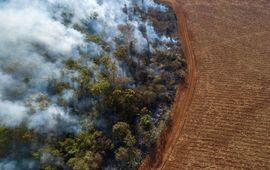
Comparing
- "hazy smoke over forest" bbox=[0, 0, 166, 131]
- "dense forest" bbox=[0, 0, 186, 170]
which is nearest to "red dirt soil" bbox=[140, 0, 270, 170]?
"dense forest" bbox=[0, 0, 186, 170]

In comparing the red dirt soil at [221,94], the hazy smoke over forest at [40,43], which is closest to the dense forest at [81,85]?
the hazy smoke over forest at [40,43]

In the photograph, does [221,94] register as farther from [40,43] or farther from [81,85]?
[40,43]

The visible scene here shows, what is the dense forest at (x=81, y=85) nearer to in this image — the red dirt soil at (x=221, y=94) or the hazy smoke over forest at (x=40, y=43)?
the hazy smoke over forest at (x=40, y=43)

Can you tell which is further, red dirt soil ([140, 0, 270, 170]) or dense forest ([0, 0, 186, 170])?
red dirt soil ([140, 0, 270, 170])

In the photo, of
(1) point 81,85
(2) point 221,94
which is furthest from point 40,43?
(2) point 221,94

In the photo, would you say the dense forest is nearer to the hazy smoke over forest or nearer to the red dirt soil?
the hazy smoke over forest

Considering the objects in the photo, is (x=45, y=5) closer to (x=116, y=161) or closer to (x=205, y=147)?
(x=116, y=161)
